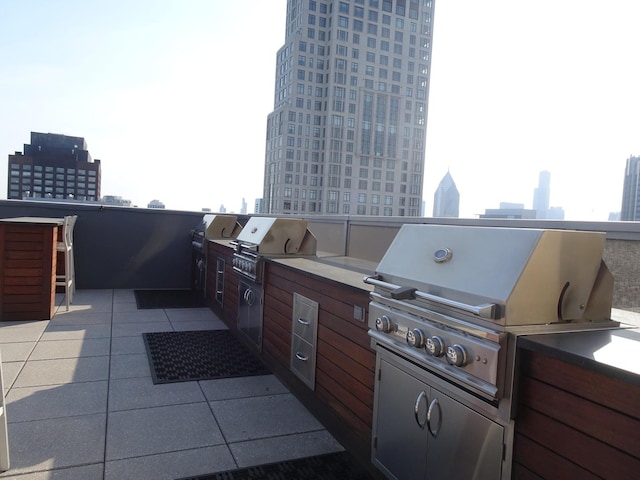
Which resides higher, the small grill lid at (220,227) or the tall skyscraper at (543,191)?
the tall skyscraper at (543,191)

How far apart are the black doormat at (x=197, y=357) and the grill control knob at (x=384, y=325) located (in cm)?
202

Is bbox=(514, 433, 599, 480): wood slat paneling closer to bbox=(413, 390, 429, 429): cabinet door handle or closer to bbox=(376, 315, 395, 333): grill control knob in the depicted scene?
bbox=(413, 390, 429, 429): cabinet door handle

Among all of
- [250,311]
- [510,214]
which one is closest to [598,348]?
[510,214]

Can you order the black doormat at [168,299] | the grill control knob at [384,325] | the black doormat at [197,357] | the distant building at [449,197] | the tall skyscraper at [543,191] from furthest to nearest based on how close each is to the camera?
the tall skyscraper at [543,191] → the distant building at [449,197] → the black doormat at [168,299] → the black doormat at [197,357] → the grill control knob at [384,325]

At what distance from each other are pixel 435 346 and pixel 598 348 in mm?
518

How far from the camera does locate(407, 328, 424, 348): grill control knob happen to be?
1.72 m

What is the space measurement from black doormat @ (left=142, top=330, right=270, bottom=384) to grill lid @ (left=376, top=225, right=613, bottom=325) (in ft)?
7.89

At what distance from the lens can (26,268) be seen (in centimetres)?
497

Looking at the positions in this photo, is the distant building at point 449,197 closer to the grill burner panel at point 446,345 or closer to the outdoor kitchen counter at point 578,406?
the grill burner panel at point 446,345

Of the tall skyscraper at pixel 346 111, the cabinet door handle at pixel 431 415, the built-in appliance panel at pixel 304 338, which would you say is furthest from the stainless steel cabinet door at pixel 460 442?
the tall skyscraper at pixel 346 111

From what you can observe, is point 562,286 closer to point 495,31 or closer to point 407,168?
point 495,31

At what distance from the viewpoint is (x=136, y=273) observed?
754 centimetres

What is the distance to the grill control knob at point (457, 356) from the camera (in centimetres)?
151

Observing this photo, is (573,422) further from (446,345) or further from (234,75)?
(234,75)
